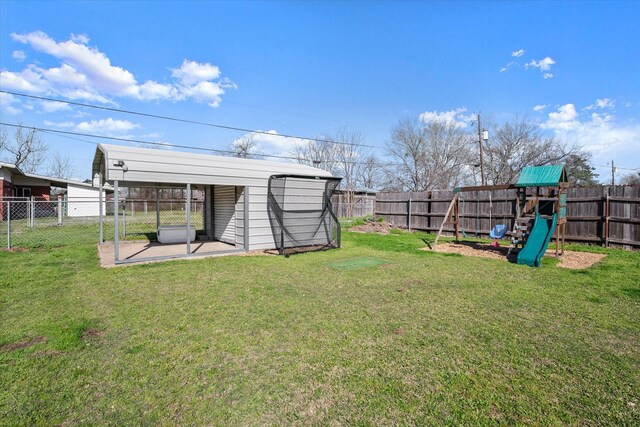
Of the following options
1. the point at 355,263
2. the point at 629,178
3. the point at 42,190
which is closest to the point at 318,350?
the point at 355,263

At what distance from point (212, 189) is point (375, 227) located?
682 centimetres

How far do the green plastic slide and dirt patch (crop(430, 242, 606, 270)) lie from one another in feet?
1.57

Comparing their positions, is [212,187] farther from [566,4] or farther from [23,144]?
[23,144]

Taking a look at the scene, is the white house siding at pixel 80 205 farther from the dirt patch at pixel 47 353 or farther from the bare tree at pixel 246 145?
the dirt patch at pixel 47 353

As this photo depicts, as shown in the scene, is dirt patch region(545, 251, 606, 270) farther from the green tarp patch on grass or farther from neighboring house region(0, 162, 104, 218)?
neighboring house region(0, 162, 104, 218)

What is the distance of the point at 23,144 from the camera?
98.5 feet

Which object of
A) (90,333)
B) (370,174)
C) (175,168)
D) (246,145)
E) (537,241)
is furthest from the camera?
(370,174)

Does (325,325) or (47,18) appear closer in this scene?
(325,325)

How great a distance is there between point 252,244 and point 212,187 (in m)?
3.12

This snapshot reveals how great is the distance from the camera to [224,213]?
9.72 m

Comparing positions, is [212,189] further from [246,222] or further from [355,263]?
[355,263]

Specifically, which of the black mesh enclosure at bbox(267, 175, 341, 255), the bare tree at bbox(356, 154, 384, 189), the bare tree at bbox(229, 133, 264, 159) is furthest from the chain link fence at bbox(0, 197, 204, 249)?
the bare tree at bbox(356, 154, 384, 189)

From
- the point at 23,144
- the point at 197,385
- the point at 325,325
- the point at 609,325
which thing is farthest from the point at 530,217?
the point at 23,144

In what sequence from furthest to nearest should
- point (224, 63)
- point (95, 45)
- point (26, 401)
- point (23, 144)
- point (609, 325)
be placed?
1. point (23, 144)
2. point (224, 63)
3. point (95, 45)
4. point (609, 325)
5. point (26, 401)
